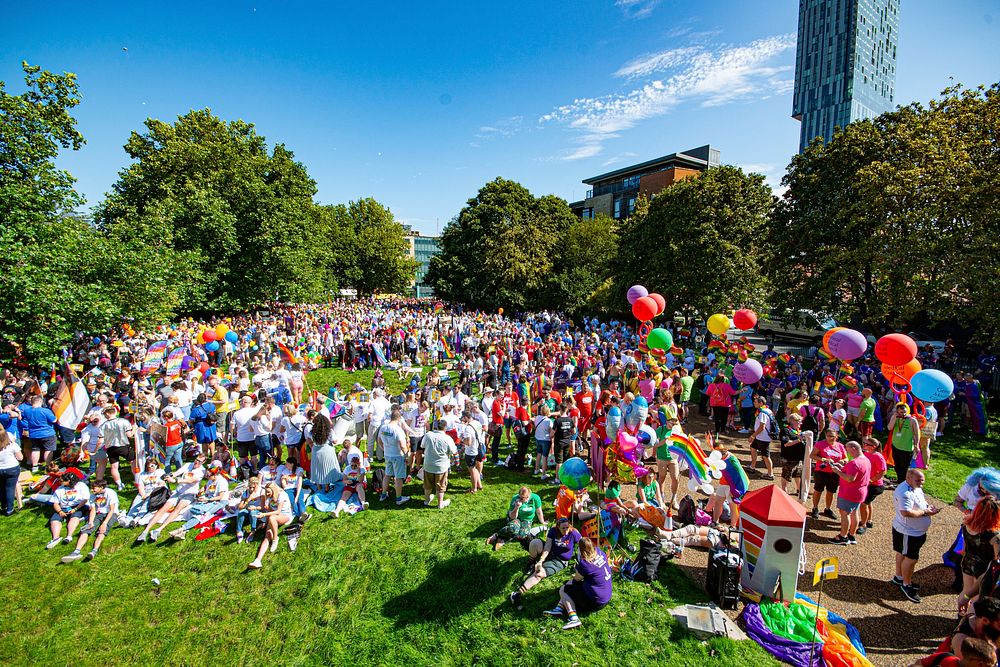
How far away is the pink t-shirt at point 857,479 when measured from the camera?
20.3 ft

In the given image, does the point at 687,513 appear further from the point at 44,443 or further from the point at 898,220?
the point at 898,220

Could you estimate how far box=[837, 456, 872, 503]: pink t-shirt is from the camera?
618cm

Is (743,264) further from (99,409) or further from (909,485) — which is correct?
(99,409)

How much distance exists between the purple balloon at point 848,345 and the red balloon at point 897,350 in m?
0.67

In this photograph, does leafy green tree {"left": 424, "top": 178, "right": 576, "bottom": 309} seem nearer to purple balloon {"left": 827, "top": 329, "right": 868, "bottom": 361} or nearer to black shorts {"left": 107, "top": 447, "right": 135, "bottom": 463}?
purple balloon {"left": 827, "top": 329, "right": 868, "bottom": 361}

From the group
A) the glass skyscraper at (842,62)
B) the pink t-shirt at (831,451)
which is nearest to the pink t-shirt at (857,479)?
the pink t-shirt at (831,451)

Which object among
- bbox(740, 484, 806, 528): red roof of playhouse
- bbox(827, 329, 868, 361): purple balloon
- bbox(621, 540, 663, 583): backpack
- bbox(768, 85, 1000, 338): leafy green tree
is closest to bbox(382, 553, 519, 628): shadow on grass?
bbox(621, 540, 663, 583): backpack

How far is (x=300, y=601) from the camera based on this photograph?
6.00 meters

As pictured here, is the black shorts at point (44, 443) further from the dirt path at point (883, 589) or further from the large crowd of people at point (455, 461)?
the dirt path at point (883, 589)

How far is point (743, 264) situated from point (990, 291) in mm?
10143

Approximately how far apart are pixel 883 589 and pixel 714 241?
17936 mm

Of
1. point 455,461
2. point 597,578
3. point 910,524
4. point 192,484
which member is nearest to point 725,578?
point 597,578

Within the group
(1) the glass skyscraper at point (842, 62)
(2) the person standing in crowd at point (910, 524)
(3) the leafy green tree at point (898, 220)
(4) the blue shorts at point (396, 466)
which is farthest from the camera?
(1) the glass skyscraper at point (842, 62)

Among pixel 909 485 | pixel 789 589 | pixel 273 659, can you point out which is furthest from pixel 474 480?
pixel 909 485
